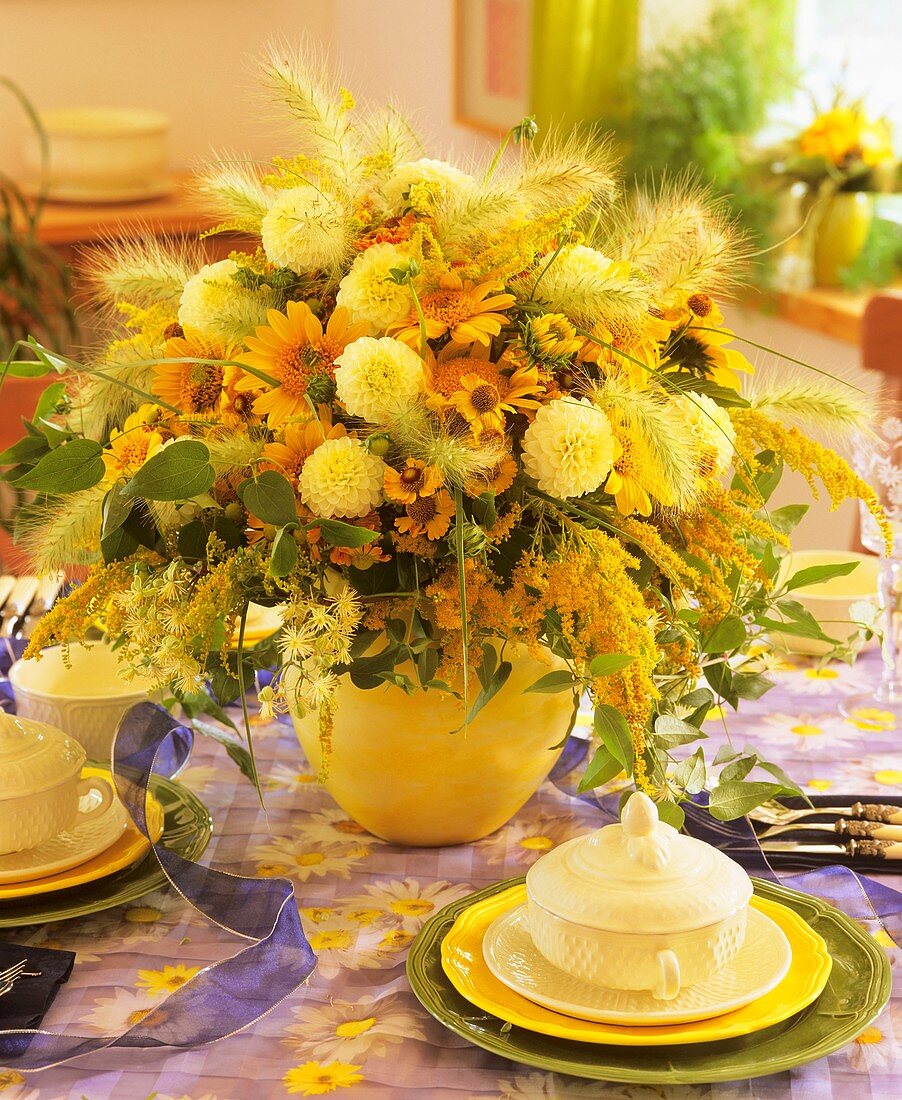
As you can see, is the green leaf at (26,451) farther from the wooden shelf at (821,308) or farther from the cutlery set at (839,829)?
the wooden shelf at (821,308)

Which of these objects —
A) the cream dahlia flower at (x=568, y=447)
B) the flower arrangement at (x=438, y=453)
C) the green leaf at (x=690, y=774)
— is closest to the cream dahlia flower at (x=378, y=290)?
the flower arrangement at (x=438, y=453)

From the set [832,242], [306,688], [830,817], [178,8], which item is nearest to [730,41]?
[832,242]

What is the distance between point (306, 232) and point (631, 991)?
472mm

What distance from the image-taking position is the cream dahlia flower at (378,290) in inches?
31.7

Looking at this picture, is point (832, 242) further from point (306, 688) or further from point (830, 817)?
point (306, 688)

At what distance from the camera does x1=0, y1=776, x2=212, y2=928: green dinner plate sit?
2.71 ft

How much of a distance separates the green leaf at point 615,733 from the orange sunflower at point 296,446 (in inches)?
8.7

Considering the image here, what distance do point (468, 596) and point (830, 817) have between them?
1.16ft

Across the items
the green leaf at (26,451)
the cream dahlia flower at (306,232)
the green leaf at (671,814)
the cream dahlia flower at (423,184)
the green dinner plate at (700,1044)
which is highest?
the cream dahlia flower at (423,184)

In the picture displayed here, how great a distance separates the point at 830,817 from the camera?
96cm

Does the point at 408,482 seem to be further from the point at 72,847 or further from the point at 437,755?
the point at 72,847

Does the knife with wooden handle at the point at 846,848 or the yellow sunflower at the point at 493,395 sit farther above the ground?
the yellow sunflower at the point at 493,395

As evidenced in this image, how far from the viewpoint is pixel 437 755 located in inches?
34.9

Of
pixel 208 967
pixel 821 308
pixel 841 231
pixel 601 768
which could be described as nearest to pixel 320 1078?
pixel 208 967
